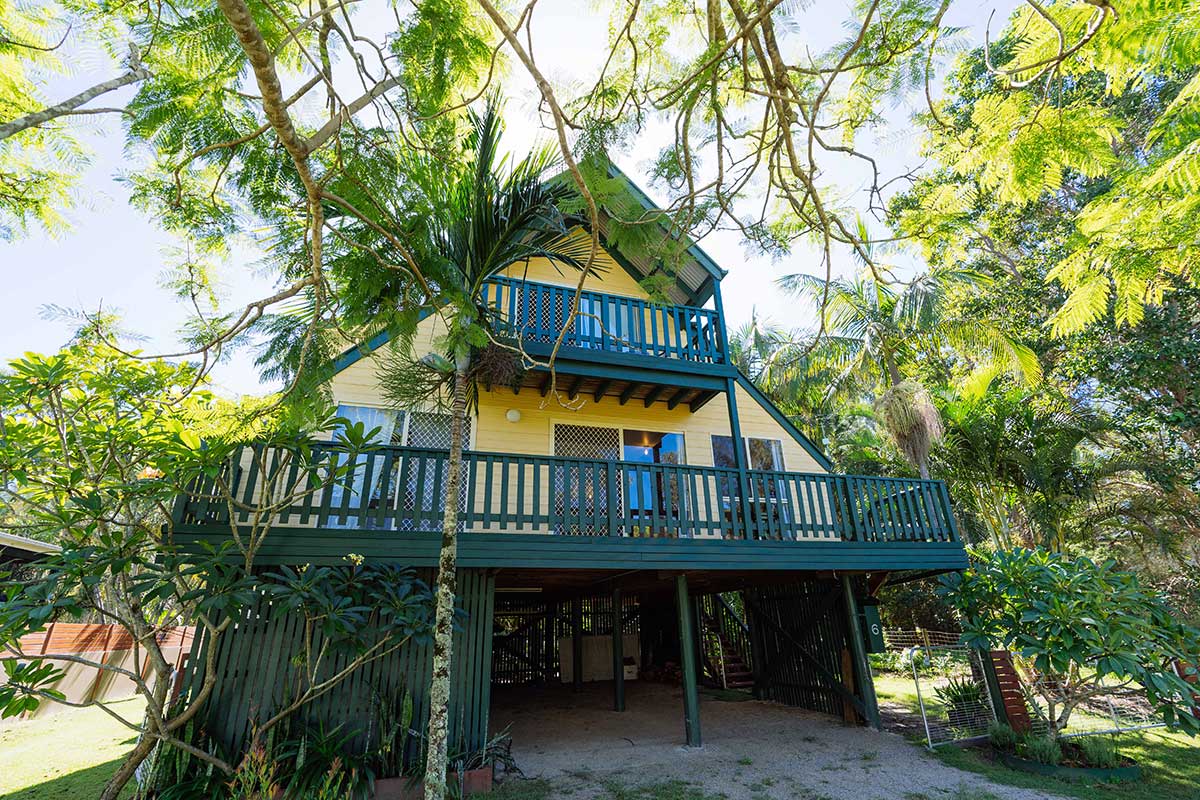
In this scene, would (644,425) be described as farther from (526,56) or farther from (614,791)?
(526,56)

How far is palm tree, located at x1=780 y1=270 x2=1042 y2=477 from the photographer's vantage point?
11070mm

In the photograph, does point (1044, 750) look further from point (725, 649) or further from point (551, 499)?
point (725, 649)

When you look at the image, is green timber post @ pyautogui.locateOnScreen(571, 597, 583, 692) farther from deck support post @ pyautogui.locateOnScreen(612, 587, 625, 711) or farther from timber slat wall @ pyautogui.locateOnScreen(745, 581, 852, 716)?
timber slat wall @ pyautogui.locateOnScreen(745, 581, 852, 716)

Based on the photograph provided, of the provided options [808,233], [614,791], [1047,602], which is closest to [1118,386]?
[1047,602]

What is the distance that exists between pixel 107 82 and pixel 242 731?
250 inches

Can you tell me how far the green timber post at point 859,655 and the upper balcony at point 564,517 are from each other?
1057mm

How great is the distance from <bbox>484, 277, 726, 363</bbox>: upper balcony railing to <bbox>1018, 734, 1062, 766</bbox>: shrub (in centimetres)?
658

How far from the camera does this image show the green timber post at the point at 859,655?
8141 millimetres

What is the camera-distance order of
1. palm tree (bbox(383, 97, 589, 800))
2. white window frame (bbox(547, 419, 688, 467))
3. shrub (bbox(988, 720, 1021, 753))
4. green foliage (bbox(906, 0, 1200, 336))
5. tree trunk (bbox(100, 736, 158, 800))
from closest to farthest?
green foliage (bbox(906, 0, 1200, 336))
tree trunk (bbox(100, 736, 158, 800))
palm tree (bbox(383, 97, 589, 800))
shrub (bbox(988, 720, 1021, 753))
white window frame (bbox(547, 419, 688, 467))

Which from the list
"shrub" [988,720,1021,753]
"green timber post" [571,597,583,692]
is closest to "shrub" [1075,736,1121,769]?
"shrub" [988,720,1021,753]

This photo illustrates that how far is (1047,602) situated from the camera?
6516 millimetres

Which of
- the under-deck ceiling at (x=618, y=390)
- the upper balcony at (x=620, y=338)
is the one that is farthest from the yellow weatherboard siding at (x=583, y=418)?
the upper balcony at (x=620, y=338)

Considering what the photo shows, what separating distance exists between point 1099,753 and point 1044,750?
54 centimetres

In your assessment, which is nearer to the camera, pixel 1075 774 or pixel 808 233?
pixel 808 233
